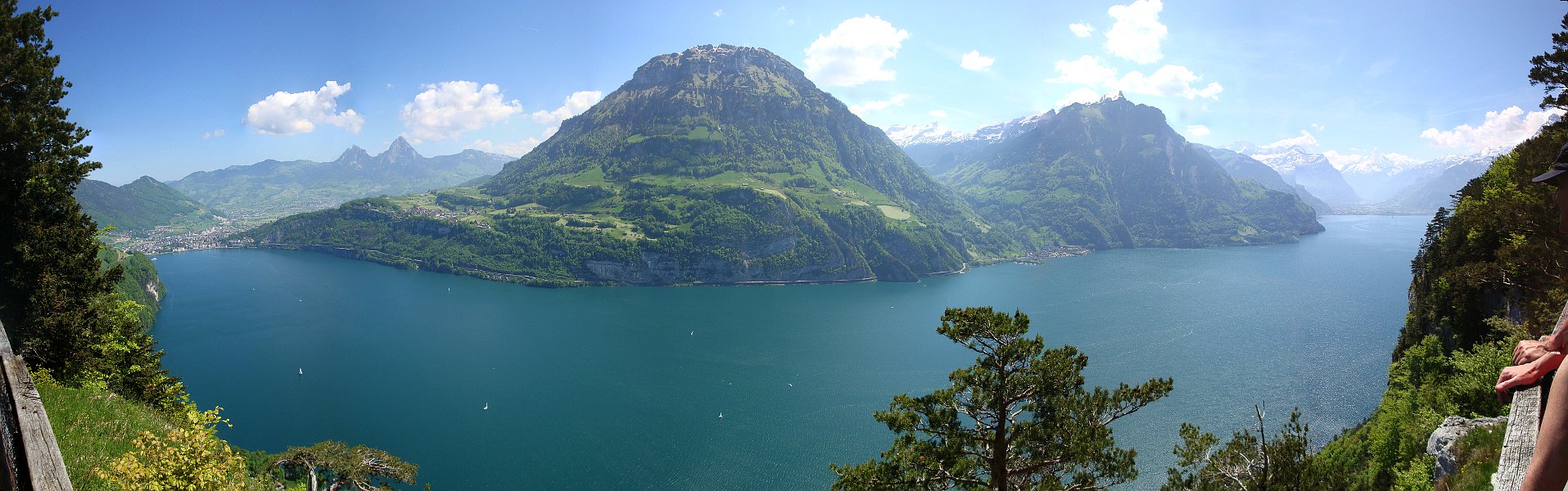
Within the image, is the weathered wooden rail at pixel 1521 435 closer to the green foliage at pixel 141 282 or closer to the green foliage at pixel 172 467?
the green foliage at pixel 172 467

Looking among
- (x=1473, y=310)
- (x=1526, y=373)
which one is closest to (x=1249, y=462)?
(x=1526, y=373)

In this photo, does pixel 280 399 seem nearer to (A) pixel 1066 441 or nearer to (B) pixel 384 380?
(B) pixel 384 380

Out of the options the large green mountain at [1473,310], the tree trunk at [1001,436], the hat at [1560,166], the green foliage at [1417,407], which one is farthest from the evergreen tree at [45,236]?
the green foliage at [1417,407]

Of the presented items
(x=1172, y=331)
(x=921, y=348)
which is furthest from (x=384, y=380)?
(x=1172, y=331)

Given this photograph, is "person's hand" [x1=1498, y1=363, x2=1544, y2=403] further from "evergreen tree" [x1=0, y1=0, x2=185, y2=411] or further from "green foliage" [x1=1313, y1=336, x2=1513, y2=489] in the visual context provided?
"evergreen tree" [x1=0, y1=0, x2=185, y2=411]

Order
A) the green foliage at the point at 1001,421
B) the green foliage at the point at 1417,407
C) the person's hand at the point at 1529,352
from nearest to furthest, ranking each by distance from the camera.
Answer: the person's hand at the point at 1529,352, the green foliage at the point at 1001,421, the green foliage at the point at 1417,407
